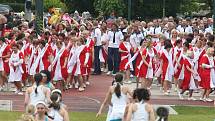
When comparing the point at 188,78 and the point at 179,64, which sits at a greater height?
the point at 179,64

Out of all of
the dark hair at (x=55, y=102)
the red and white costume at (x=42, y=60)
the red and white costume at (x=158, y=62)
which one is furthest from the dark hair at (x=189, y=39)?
the dark hair at (x=55, y=102)

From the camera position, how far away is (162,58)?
2445 cm

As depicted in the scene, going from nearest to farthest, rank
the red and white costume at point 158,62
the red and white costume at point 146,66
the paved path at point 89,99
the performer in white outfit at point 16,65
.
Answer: the paved path at point 89,99, the performer in white outfit at point 16,65, the red and white costume at point 146,66, the red and white costume at point 158,62

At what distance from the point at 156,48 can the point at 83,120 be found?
23.6ft

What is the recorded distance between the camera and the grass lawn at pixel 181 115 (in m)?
19.1

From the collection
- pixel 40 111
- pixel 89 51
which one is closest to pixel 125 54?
pixel 89 51

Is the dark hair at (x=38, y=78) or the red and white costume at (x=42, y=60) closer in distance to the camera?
the dark hair at (x=38, y=78)

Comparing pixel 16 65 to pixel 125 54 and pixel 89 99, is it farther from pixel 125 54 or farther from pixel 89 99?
pixel 125 54

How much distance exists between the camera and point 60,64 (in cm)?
2503

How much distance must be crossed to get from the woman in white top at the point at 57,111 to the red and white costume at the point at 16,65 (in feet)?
37.9

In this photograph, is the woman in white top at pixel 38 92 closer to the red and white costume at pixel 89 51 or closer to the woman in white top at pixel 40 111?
the woman in white top at pixel 40 111

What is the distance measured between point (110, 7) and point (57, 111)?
41.2m

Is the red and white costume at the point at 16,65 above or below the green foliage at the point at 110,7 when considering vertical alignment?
below

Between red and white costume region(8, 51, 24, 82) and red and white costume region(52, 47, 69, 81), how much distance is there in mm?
1107
